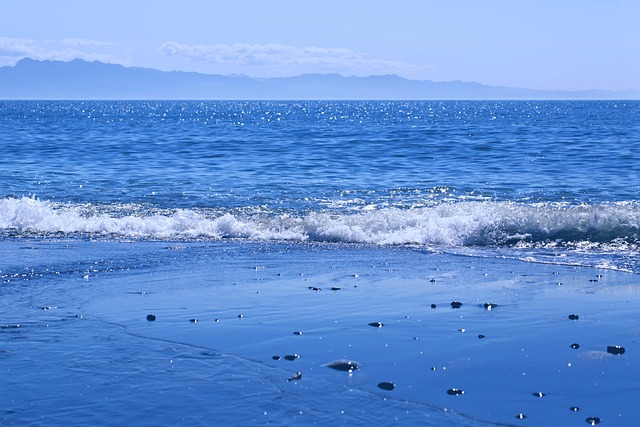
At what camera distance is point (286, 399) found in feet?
22.1

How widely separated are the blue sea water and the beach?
3.38 metres

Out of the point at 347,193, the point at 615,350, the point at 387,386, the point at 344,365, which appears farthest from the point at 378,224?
the point at 387,386

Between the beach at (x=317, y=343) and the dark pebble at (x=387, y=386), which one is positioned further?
the dark pebble at (x=387, y=386)

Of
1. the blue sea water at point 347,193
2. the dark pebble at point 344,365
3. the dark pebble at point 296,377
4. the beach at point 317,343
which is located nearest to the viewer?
the beach at point 317,343

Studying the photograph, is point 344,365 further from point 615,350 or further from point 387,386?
point 615,350

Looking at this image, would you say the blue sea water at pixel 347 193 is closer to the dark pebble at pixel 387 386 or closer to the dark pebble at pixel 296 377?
the dark pebble at pixel 387 386

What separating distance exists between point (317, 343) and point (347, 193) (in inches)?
571

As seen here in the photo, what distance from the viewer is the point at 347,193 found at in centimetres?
2270

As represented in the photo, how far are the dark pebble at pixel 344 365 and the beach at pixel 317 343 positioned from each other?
6 centimetres

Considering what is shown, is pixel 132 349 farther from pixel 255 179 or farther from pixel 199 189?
pixel 255 179

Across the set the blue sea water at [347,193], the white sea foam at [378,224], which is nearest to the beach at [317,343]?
the white sea foam at [378,224]

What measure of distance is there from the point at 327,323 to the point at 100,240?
27.7 feet

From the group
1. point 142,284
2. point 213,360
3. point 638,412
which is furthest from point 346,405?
point 142,284

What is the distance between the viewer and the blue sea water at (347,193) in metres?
16.5
